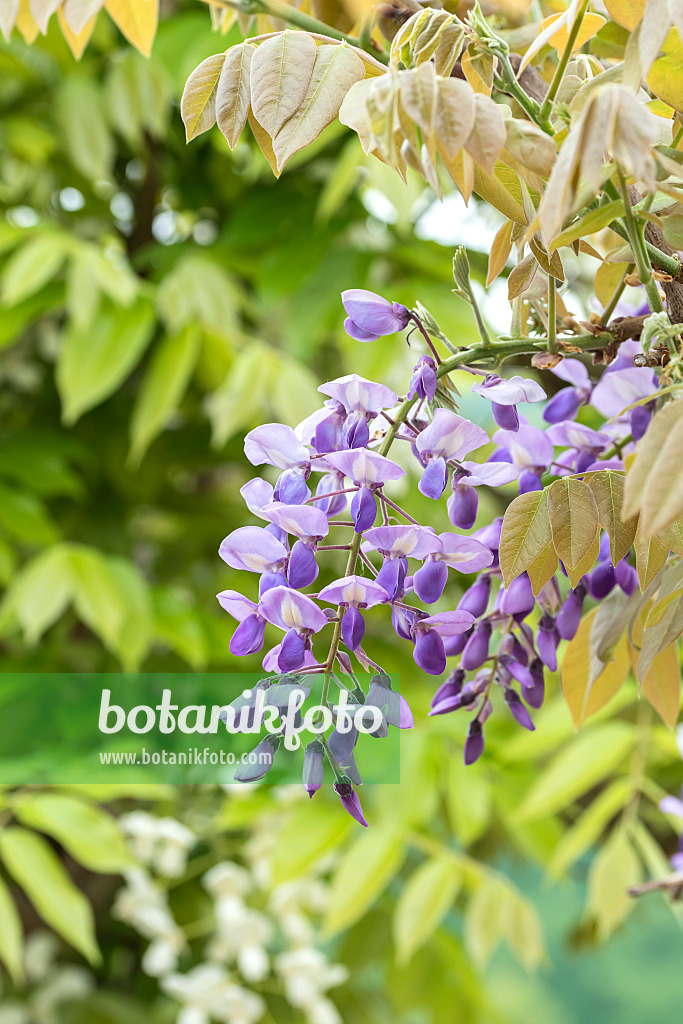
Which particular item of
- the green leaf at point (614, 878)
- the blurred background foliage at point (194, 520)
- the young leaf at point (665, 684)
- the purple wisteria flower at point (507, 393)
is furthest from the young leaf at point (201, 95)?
the green leaf at point (614, 878)

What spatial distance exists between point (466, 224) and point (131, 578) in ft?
2.02

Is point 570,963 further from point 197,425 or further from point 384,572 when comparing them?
point 384,572

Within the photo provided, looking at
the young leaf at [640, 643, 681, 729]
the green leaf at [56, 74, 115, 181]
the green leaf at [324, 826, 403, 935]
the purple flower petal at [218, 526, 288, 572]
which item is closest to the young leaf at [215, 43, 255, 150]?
the purple flower petal at [218, 526, 288, 572]

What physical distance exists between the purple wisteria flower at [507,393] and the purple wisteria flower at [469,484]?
0.04 ft

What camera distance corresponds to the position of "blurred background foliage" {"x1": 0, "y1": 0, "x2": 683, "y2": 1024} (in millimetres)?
704

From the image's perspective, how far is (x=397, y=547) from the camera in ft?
0.66

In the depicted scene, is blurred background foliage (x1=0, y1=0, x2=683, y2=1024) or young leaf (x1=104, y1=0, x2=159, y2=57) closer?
young leaf (x1=104, y1=0, x2=159, y2=57)

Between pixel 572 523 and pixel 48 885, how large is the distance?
1.87 ft

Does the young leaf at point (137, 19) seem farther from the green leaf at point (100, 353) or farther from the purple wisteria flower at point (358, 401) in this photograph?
the green leaf at point (100, 353)

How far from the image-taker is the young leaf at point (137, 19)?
1.07 ft

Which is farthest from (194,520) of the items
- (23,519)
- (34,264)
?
(34,264)

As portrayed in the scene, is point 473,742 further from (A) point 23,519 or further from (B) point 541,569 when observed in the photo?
(A) point 23,519

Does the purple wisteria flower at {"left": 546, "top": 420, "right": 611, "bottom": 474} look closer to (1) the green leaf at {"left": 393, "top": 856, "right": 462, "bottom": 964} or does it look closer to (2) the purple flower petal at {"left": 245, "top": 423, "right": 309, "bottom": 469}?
(2) the purple flower petal at {"left": 245, "top": 423, "right": 309, "bottom": 469}

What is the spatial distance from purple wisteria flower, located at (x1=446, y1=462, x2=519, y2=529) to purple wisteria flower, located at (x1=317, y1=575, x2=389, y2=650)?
0.12ft
